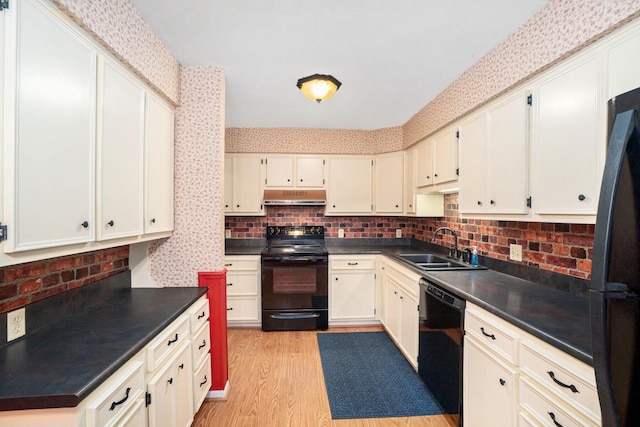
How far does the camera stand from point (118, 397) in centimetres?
105

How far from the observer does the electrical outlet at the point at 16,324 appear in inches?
46.7

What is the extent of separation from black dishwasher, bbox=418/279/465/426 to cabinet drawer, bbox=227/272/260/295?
6.24 ft

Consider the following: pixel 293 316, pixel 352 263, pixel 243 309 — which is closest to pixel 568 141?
pixel 352 263

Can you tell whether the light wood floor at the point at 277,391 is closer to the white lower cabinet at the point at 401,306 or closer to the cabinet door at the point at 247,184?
the white lower cabinet at the point at 401,306

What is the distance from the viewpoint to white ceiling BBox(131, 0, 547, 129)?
155cm

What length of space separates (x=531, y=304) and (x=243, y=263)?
8.98 ft

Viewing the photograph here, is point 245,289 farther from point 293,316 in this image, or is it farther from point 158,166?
point 158,166

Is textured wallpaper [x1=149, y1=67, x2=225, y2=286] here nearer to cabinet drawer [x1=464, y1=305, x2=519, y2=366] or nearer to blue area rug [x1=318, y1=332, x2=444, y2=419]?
blue area rug [x1=318, y1=332, x2=444, y2=419]

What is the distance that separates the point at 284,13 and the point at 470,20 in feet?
3.42

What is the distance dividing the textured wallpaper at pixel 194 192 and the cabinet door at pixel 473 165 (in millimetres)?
1851

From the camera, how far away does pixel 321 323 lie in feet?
11.1

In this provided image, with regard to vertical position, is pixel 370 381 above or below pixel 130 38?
below

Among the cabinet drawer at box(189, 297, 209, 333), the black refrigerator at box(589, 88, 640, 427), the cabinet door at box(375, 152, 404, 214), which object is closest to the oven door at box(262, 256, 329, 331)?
the cabinet door at box(375, 152, 404, 214)

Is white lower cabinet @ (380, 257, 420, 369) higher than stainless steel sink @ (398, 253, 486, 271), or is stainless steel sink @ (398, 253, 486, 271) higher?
stainless steel sink @ (398, 253, 486, 271)
